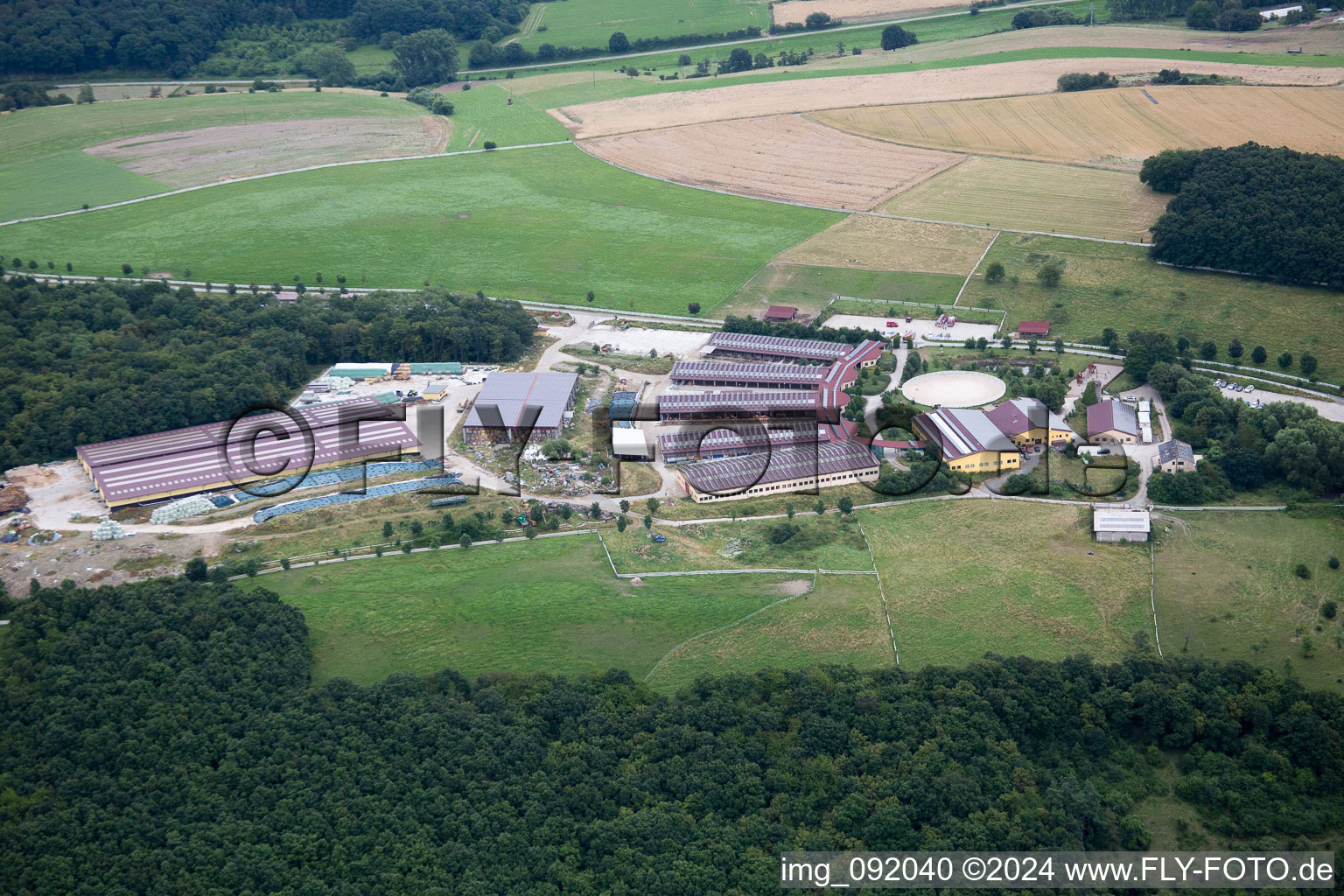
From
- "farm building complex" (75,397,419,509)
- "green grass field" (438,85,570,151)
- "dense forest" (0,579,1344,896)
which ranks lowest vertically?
"dense forest" (0,579,1344,896)

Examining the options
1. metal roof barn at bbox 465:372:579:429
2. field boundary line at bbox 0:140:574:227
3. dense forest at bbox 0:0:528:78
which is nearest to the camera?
metal roof barn at bbox 465:372:579:429

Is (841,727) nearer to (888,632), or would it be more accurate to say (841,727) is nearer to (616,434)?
(888,632)

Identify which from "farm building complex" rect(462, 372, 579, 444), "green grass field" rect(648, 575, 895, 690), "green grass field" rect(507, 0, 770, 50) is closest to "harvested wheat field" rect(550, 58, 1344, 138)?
"green grass field" rect(507, 0, 770, 50)

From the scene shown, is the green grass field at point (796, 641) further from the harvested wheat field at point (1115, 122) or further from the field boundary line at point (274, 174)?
the field boundary line at point (274, 174)

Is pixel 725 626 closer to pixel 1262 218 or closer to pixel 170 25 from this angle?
pixel 1262 218

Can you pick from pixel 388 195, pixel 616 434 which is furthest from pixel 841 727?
pixel 388 195

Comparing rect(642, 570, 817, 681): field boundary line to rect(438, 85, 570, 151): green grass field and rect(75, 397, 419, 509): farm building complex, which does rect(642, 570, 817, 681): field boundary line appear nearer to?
rect(75, 397, 419, 509): farm building complex

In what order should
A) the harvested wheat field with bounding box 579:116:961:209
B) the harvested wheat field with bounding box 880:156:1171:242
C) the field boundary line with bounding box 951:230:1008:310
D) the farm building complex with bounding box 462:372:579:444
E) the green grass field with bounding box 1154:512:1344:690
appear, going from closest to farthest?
1. the green grass field with bounding box 1154:512:1344:690
2. the farm building complex with bounding box 462:372:579:444
3. the field boundary line with bounding box 951:230:1008:310
4. the harvested wheat field with bounding box 880:156:1171:242
5. the harvested wheat field with bounding box 579:116:961:209
